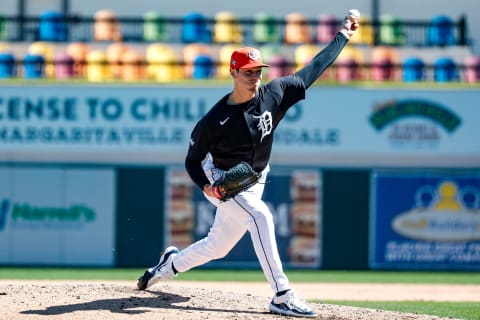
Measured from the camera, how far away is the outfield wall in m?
18.8

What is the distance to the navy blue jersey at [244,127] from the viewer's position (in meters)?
8.03

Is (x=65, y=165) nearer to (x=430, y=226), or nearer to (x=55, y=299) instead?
(x=430, y=226)

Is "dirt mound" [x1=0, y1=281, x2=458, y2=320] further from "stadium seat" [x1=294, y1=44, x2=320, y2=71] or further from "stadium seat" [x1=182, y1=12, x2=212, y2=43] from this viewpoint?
"stadium seat" [x1=182, y1=12, x2=212, y2=43]

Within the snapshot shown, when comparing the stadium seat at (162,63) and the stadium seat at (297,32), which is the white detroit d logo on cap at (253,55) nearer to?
the stadium seat at (162,63)

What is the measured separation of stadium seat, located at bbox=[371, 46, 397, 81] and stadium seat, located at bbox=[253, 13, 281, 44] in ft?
7.23

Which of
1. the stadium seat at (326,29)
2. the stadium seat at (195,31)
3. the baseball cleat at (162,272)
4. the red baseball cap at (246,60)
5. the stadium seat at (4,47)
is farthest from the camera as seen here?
the stadium seat at (326,29)

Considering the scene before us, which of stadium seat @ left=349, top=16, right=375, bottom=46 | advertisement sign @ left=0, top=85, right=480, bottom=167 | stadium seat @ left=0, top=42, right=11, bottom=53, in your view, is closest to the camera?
advertisement sign @ left=0, top=85, right=480, bottom=167

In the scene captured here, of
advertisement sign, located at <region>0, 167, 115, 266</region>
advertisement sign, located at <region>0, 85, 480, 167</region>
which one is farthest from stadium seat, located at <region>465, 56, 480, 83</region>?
advertisement sign, located at <region>0, 167, 115, 266</region>

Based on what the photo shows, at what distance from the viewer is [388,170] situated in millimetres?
19312

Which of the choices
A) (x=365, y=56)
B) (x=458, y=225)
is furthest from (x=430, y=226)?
(x=365, y=56)

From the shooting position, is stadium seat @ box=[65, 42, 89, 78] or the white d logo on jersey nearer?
the white d logo on jersey

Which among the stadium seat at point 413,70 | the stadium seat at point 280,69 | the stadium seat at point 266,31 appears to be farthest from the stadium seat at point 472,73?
the stadium seat at point 266,31

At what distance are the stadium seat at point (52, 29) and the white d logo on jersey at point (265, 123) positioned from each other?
46.5 ft

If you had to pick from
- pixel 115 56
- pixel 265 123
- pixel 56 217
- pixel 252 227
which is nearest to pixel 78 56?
pixel 115 56
